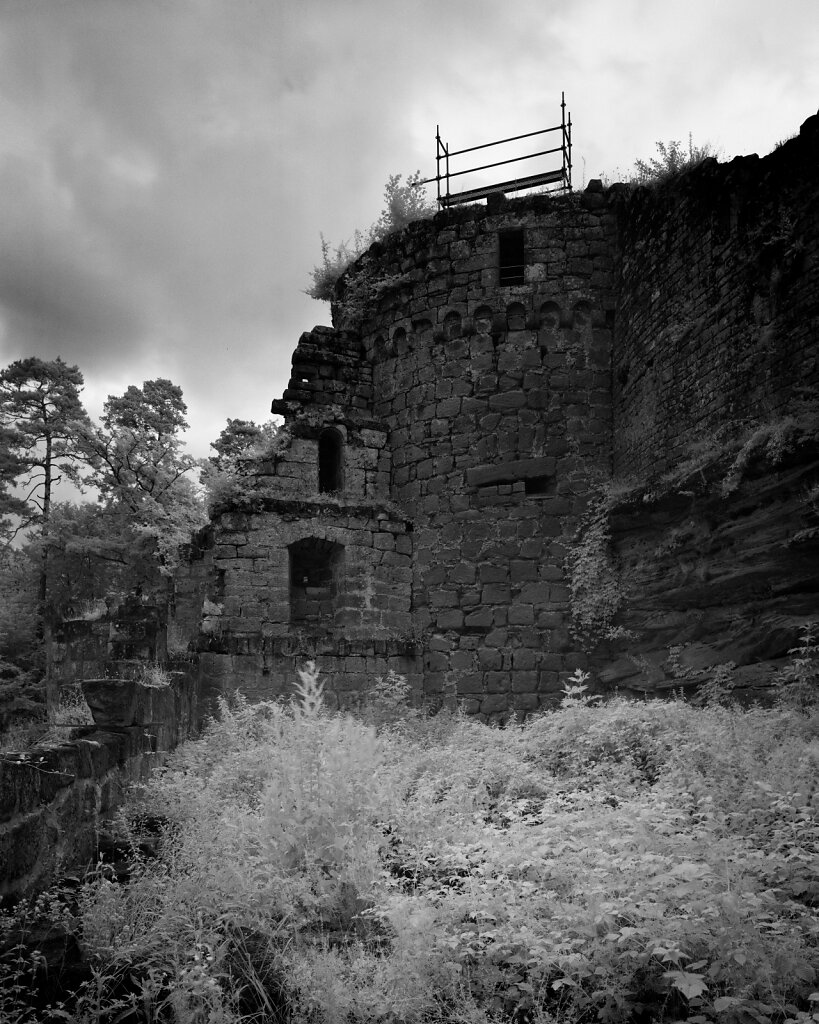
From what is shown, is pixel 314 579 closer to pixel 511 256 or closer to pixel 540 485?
pixel 540 485

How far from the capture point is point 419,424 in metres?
14.5

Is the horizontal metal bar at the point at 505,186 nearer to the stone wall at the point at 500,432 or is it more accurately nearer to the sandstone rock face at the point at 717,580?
the stone wall at the point at 500,432

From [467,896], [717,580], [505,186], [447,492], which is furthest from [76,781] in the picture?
[505,186]

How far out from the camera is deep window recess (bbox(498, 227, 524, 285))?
14.4 metres

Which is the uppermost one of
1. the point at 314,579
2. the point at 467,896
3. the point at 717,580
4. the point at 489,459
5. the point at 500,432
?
the point at 500,432

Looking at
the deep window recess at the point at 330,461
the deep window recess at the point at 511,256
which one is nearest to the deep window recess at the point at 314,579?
the deep window recess at the point at 330,461

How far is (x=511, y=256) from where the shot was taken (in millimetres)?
14586

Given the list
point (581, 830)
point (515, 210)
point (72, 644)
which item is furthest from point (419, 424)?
point (72, 644)

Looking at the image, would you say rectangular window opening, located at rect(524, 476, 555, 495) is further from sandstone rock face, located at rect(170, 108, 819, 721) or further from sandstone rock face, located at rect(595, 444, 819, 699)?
sandstone rock face, located at rect(595, 444, 819, 699)

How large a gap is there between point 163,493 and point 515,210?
1497 centimetres

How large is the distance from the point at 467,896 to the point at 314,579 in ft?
29.4

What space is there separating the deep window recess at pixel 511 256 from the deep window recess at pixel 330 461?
3.52 meters

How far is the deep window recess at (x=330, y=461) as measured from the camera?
578 inches

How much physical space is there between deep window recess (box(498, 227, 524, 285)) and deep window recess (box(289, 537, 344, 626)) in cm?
486
